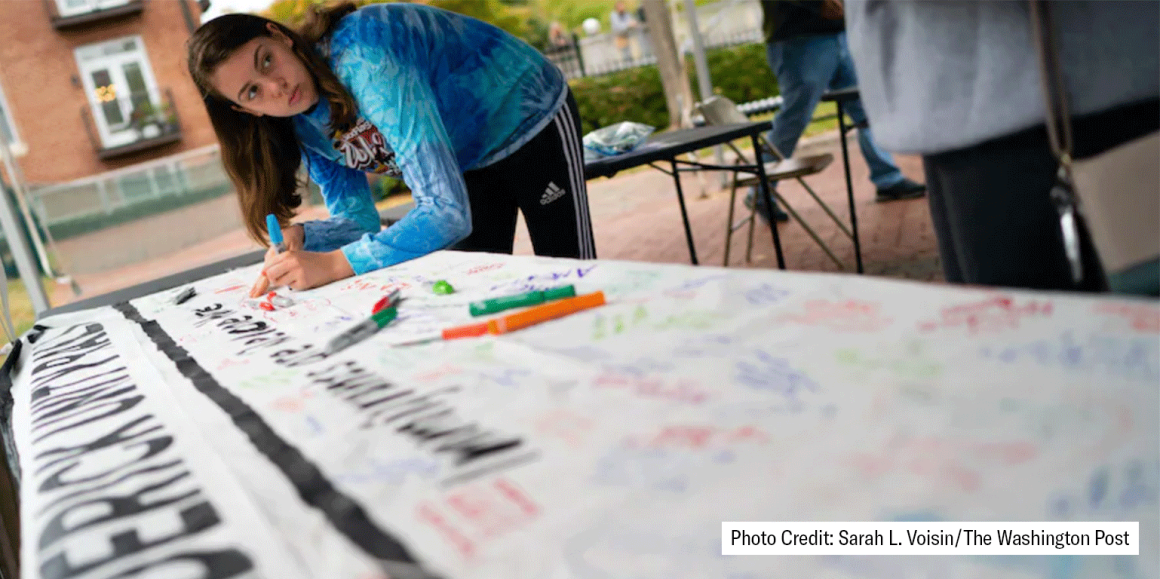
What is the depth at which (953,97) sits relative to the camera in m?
1.04

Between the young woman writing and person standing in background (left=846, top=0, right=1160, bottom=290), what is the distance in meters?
0.86

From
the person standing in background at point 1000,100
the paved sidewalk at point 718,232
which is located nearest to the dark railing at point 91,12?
the paved sidewalk at point 718,232

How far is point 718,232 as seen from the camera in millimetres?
5703

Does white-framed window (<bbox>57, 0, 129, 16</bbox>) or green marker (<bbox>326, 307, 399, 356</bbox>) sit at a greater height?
white-framed window (<bbox>57, 0, 129, 16</bbox>)

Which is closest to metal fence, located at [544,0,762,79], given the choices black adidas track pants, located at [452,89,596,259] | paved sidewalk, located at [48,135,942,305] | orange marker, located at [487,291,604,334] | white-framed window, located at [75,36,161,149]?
paved sidewalk, located at [48,135,942,305]

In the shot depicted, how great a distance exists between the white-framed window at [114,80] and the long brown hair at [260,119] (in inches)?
344

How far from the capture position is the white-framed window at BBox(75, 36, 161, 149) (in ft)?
32.9

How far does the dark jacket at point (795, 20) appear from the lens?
4746 mm

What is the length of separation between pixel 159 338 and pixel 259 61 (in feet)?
1.81

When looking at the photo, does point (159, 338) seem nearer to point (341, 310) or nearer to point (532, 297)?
point (341, 310)
